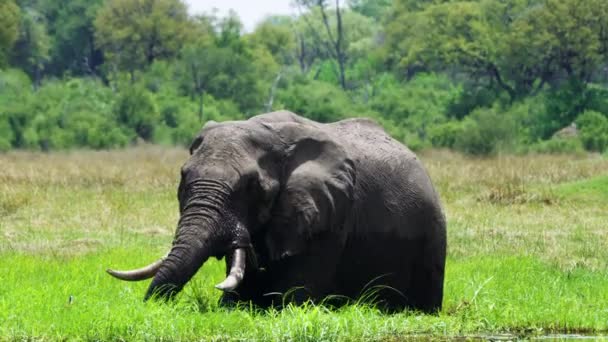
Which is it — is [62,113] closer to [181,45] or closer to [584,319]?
[181,45]

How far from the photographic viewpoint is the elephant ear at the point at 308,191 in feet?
30.6

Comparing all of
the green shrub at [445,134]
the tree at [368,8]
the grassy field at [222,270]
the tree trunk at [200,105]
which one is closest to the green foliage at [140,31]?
the tree trunk at [200,105]

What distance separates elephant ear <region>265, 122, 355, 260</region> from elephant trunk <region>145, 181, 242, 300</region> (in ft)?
1.64

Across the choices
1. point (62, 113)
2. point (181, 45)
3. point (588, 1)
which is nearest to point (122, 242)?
point (62, 113)

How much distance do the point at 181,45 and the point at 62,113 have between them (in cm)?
1539

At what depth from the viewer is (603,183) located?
22328 millimetres

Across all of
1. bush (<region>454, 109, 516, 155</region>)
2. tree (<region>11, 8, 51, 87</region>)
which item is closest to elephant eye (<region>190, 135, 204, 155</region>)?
bush (<region>454, 109, 516, 155</region>)

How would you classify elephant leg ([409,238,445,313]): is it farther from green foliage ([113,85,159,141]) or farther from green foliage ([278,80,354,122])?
green foliage ([278,80,354,122])

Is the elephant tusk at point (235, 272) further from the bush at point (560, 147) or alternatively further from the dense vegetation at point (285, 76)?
the bush at point (560, 147)

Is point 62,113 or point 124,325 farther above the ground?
point 124,325

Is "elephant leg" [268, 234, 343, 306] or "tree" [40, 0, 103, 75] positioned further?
"tree" [40, 0, 103, 75]

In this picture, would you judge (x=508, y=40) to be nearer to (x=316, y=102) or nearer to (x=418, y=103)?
(x=418, y=103)

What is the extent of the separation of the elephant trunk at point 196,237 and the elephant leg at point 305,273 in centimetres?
68

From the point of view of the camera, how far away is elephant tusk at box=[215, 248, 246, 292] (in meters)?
8.64
